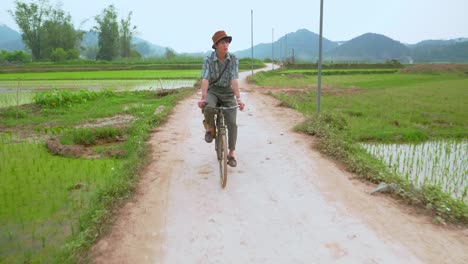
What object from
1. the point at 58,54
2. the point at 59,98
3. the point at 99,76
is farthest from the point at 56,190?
the point at 58,54

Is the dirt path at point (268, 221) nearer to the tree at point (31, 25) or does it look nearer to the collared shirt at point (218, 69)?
the collared shirt at point (218, 69)

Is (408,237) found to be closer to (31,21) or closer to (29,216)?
(29,216)

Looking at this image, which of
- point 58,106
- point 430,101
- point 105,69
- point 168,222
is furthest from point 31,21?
point 168,222

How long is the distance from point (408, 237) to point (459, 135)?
23.1ft

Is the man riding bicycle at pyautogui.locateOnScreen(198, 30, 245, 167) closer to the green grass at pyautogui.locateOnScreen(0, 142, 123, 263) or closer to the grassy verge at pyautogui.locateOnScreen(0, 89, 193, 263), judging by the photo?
the grassy verge at pyautogui.locateOnScreen(0, 89, 193, 263)

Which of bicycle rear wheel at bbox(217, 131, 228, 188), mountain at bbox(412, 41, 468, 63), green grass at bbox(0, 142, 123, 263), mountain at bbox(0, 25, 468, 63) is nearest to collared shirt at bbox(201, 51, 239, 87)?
bicycle rear wheel at bbox(217, 131, 228, 188)

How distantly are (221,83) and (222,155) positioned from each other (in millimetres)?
941

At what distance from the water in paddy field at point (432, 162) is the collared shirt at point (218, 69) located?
2933 mm

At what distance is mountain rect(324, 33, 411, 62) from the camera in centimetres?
11820

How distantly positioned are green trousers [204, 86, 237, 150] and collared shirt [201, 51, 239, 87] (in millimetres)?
113

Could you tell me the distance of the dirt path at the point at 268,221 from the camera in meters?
2.99

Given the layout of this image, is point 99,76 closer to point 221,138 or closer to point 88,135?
point 88,135

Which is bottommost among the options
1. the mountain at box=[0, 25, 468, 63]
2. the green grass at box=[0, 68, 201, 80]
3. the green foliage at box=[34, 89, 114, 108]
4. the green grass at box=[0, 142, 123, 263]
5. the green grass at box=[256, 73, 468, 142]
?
the green grass at box=[0, 142, 123, 263]

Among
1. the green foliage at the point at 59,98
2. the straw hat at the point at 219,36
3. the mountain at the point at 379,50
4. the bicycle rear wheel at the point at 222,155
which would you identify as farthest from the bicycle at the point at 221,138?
the mountain at the point at 379,50
